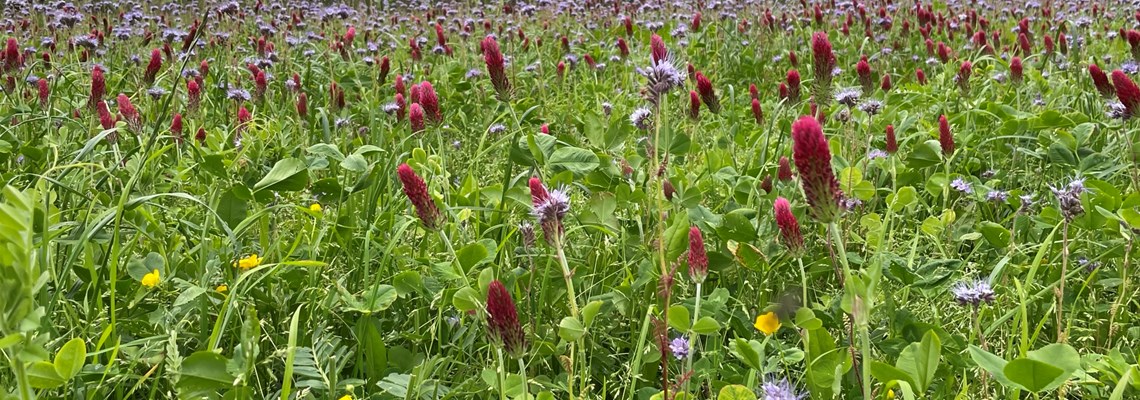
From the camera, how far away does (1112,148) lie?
244cm

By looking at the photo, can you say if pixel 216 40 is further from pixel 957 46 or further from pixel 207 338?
pixel 957 46

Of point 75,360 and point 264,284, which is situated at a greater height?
point 75,360

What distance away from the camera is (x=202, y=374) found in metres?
1.19

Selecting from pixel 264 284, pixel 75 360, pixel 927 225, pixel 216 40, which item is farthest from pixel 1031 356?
pixel 216 40

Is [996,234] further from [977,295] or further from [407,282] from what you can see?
[407,282]

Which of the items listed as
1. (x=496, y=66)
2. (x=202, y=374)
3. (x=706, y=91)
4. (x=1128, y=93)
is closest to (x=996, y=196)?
(x=1128, y=93)

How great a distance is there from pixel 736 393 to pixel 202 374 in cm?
71

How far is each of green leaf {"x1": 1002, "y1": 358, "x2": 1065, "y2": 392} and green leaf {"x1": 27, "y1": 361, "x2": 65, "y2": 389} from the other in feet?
3.72

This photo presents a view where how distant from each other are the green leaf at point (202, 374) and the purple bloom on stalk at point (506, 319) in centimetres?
38

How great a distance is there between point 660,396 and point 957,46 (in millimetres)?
4523

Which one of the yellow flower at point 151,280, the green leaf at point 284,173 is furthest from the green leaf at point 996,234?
the yellow flower at point 151,280

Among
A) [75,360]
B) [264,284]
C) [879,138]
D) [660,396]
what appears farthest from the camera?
[879,138]

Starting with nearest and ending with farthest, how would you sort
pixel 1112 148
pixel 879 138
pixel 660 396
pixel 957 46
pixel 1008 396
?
1. pixel 660 396
2. pixel 1008 396
3. pixel 1112 148
4. pixel 879 138
5. pixel 957 46

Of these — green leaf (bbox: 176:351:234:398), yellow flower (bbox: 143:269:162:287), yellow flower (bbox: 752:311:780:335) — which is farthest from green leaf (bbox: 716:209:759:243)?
yellow flower (bbox: 143:269:162:287)
